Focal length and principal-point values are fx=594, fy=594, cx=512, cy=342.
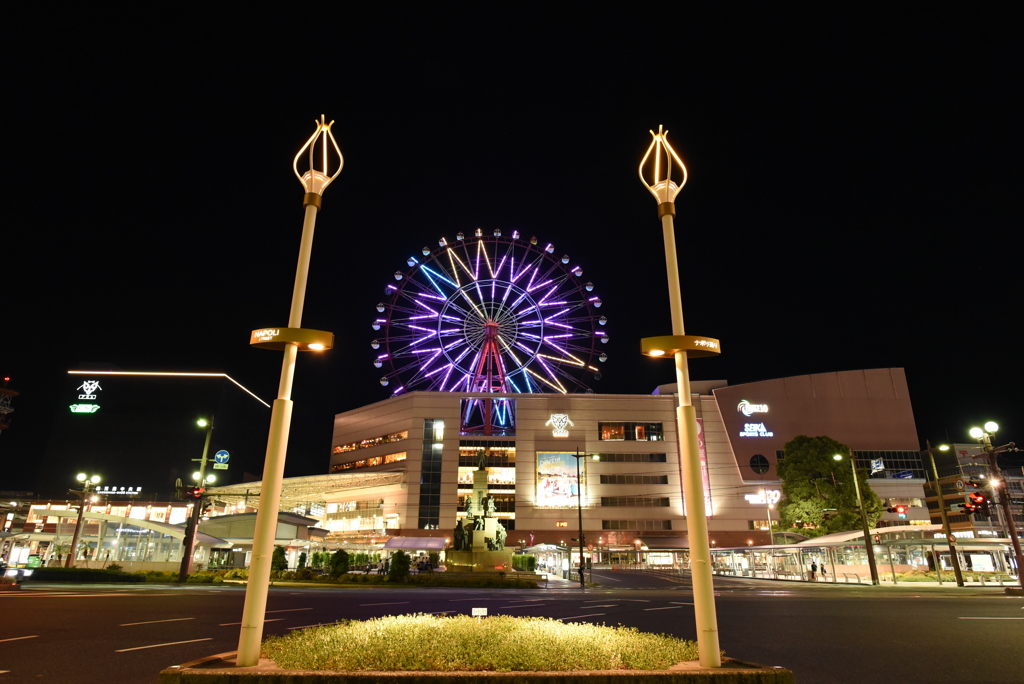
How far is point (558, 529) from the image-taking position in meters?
75.5

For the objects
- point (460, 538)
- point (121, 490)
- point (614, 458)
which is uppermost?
point (614, 458)

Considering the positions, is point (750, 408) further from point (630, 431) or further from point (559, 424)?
point (559, 424)

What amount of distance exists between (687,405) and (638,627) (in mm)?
8736

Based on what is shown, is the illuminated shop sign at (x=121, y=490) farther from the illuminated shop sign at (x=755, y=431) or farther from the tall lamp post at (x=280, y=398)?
the tall lamp post at (x=280, y=398)

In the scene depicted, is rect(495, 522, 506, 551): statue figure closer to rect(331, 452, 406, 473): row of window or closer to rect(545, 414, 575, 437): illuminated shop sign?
rect(545, 414, 575, 437): illuminated shop sign

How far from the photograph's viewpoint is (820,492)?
51.9 meters

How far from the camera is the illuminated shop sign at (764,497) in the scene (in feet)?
234

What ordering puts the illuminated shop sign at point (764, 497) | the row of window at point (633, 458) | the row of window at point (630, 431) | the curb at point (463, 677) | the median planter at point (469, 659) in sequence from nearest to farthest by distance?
the curb at point (463, 677) < the median planter at point (469, 659) < the illuminated shop sign at point (764, 497) < the row of window at point (633, 458) < the row of window at point (630, 431)

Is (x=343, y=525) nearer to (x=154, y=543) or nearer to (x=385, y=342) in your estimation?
(x=385, y=342)

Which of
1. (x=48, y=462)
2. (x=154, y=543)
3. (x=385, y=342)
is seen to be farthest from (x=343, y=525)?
(x=48, y=462)

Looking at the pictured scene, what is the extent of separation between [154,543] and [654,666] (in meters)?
44.7

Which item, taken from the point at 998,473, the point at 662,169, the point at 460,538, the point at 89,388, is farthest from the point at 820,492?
the point at 89,388

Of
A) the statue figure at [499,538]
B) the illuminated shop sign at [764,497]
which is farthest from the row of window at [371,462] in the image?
the illuminated shop sign at [764,497]

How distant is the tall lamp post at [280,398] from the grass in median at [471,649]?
637 millimetres
